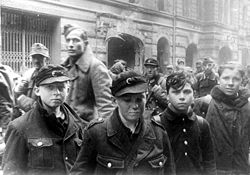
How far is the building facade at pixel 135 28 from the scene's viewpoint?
38.9 feet

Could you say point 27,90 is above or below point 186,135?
above

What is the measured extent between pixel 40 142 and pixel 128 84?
0.91 m

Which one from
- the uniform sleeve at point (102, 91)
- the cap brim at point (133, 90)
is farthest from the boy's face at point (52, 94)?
the uniform sleeve at point (102, 91)

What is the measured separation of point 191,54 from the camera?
22.7 meters

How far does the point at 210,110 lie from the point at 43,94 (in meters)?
1.94

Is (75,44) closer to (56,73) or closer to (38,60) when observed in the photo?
(56,73)

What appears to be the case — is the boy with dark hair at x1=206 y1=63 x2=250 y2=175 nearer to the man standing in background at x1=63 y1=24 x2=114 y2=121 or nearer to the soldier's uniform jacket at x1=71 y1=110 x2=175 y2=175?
the man standing in background at x1=63 y1=24 x2=114 y2=121

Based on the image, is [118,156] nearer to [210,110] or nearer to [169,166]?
[169,166]

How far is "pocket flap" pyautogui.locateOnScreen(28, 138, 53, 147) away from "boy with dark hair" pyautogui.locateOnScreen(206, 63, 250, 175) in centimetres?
194

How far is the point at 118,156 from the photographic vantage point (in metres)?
2.62

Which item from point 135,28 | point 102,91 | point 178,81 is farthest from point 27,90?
point 135,28

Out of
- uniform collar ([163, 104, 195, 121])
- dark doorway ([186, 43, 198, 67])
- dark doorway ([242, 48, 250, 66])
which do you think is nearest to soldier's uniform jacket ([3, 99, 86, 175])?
uniform collar ([163, 104, 195, 121])

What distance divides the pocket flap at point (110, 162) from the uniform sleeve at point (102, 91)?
151 cm

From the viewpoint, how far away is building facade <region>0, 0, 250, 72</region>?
1187 centimetres
